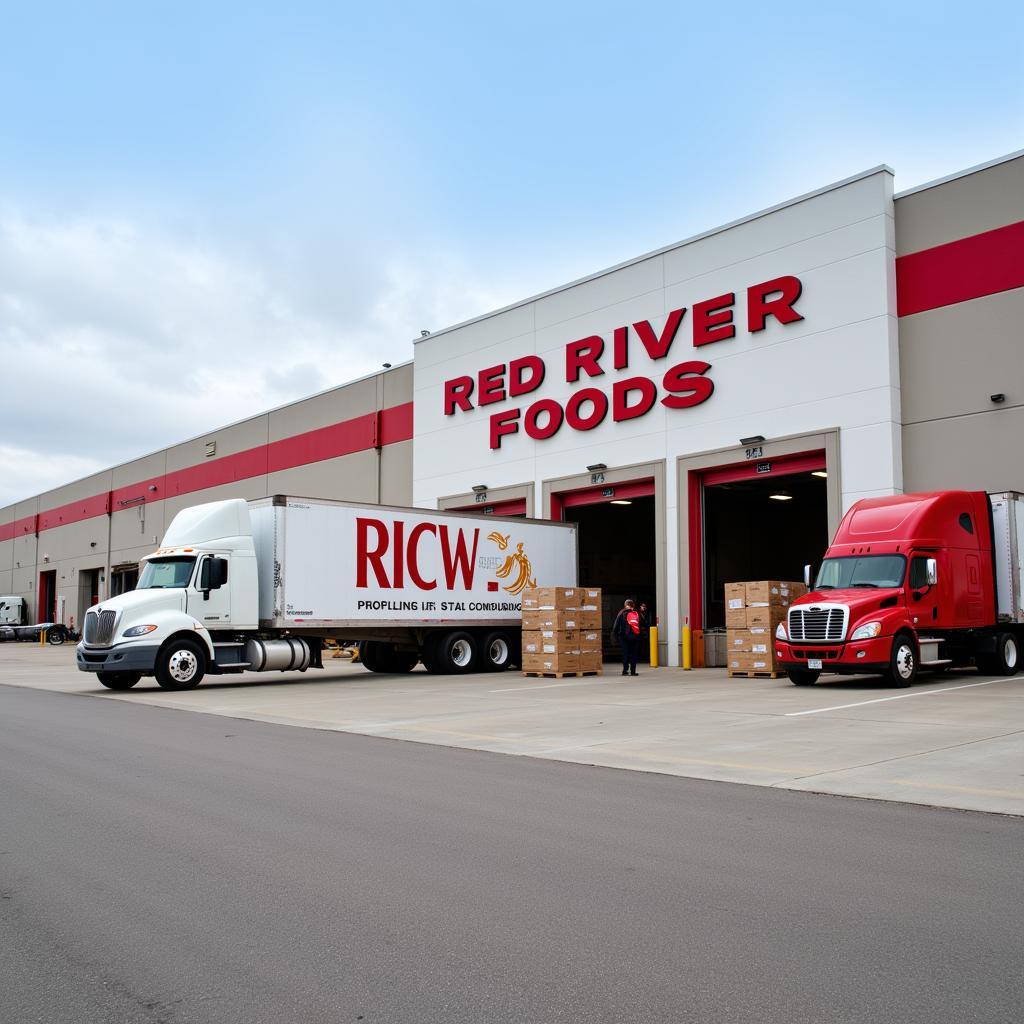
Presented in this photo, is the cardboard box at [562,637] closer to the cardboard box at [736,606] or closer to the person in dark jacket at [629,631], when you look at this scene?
the person in dark jacket at [629,631]

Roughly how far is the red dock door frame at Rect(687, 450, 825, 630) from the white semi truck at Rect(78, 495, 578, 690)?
4.64m

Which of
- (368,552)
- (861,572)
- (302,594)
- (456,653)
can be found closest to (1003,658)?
(861,572)

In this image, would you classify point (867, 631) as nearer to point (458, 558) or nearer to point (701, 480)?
point (701, 480)

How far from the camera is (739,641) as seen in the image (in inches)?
869

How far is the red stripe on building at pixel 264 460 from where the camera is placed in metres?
37.6

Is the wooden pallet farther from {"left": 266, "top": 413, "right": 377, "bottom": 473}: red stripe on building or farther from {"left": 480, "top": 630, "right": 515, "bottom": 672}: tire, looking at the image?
{"left": 266, "top": 413, "right": 377, "bottom": 473}: red stripe on building

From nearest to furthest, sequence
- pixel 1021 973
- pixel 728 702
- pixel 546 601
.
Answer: pixel 1021 973
pixel 728 702
pixel 546 601

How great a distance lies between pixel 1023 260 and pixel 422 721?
633 inches

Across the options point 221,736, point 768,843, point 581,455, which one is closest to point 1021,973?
point 768,843

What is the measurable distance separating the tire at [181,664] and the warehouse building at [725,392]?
12187 millimetres

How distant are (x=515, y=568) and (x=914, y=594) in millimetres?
10884

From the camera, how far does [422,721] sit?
13.9 metres

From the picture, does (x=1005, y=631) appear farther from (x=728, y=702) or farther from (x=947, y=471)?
(x=728, y=702)

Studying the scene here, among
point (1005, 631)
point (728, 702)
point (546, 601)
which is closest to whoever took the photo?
point (728, 702)
